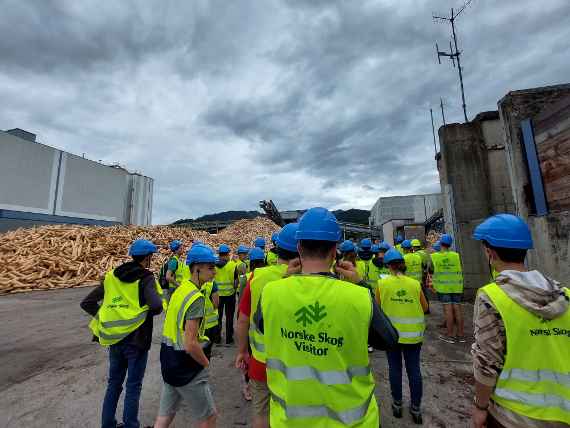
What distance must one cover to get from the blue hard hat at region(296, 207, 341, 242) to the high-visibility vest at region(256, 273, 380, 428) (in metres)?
0.21

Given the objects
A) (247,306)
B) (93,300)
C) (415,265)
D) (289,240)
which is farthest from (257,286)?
(415,265)

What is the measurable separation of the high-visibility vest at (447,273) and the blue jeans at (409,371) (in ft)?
10.5

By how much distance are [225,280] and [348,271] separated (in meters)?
4.70

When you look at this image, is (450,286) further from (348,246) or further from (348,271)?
(348,271)

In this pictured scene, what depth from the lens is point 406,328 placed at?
10.8ft

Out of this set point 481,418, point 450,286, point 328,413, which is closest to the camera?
point 328,413

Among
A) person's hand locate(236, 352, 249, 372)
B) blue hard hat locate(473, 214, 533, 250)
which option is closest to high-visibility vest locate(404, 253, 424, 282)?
person's hand locate(236, 352, 249, 372)

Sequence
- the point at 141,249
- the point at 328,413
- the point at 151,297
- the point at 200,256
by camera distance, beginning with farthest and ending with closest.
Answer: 1. the point at 141,249
2. the point at 151,297
3. the point at 200,256
4. the point at 328,413

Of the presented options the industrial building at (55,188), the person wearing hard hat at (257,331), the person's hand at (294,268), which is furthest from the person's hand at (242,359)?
the industrial building at (55,188)

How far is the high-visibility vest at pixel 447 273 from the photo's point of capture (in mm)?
5910

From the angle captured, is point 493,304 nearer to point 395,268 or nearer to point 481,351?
point 481,351

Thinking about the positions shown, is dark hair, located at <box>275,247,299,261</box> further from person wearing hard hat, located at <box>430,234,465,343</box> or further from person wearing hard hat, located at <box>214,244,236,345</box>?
person wearing hard hat, located at <box>430,234,465,343</box>

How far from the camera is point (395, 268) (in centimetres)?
353

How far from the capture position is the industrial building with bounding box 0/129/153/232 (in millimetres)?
28781
